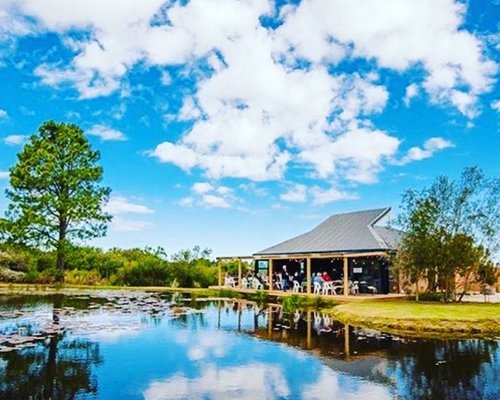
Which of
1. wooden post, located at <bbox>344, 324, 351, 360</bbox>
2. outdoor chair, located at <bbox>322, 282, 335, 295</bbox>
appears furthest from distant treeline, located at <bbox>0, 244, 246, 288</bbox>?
wooden post, located at <bbox>344, 324, 351, 360</bbox>

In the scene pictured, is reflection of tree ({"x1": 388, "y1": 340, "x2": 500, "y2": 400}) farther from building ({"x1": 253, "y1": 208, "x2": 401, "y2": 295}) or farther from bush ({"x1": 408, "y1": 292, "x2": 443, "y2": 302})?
building ({"x1": 253, "y1": 208, "x2": 401, "y2": 295})

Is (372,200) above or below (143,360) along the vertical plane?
above

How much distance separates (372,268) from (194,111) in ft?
36.5

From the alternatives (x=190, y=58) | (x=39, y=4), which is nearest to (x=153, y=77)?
(x=190, y=58)

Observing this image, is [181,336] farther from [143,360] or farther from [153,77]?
[153,77]

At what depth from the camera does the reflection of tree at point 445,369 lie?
22.7ft

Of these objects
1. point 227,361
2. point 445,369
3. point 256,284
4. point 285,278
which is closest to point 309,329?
point 227,361

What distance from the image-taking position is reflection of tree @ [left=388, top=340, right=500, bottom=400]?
273 inches

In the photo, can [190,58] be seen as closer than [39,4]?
No

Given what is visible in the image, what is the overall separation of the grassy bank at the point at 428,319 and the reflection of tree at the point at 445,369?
1440 millimetres

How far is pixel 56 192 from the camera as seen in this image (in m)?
28.1

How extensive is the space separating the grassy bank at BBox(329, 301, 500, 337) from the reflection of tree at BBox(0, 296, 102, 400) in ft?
25.0

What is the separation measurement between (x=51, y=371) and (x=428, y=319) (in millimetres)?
9575

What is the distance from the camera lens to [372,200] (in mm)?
28984
